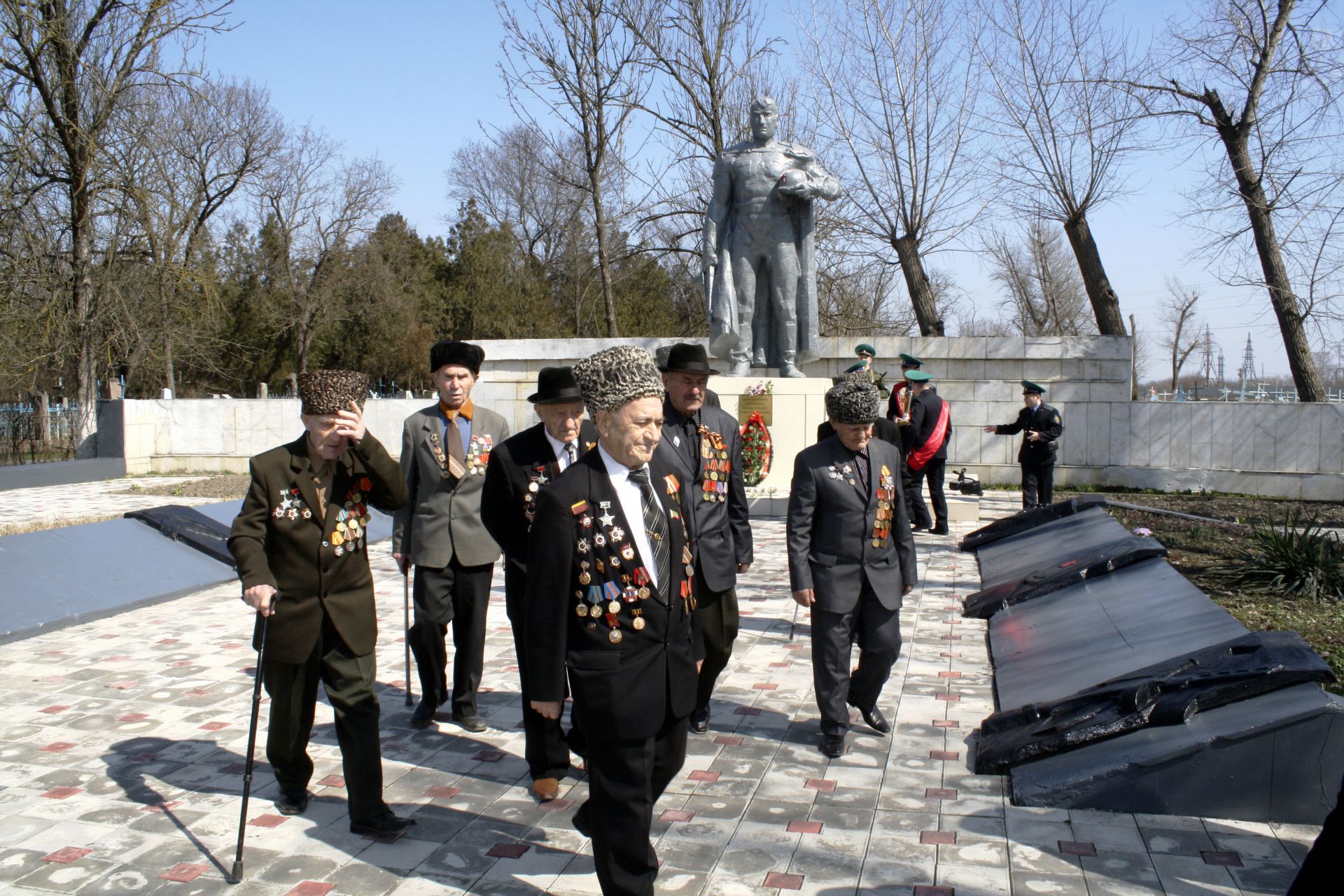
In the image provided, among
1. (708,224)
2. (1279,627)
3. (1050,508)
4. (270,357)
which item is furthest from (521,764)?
(270,357)

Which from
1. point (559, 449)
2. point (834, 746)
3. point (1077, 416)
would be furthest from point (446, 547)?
point (1077, 416)

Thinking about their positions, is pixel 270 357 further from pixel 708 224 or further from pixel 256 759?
pixel 256 759

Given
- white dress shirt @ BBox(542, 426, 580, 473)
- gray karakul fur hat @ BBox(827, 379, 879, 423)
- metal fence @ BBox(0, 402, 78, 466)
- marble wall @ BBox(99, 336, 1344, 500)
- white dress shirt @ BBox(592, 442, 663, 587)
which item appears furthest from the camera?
metal fence @ BBox(0, 402, 78, 466)

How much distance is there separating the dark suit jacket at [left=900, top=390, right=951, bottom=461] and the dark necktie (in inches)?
304

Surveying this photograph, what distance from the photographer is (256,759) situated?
183 inches

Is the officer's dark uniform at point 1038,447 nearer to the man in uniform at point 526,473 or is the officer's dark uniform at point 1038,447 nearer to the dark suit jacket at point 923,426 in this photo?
the dark suit jacket at point 923,426

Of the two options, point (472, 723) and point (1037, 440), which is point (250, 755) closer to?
point (472, 723)

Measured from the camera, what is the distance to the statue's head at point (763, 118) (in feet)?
41.0

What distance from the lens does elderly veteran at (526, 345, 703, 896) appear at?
3.00 metres

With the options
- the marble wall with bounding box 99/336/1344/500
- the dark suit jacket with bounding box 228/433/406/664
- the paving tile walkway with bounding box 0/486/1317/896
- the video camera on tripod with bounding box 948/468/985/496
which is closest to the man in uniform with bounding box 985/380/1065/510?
the video camera on tripod with bounding box 948/468/985/496

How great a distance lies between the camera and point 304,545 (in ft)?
12.6

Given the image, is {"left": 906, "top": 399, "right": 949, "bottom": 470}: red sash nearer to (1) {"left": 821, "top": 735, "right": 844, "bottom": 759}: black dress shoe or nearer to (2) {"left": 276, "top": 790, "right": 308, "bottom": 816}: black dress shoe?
(1) {"left": 821, "top": 735, "right": 844, "bottom": 759}: black dress shoe

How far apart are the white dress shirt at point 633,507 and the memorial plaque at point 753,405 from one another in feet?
32.0

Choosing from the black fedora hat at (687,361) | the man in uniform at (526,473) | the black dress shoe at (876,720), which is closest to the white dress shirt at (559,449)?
the man in uniform at (526,473)
